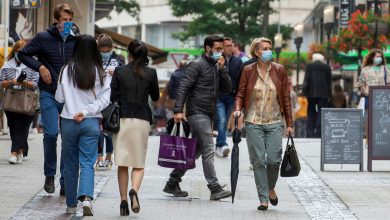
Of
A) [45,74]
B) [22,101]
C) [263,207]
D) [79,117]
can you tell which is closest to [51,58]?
[45,74]

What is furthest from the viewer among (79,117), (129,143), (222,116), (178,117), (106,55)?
(222,116)

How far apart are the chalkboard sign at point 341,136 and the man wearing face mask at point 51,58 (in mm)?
5703

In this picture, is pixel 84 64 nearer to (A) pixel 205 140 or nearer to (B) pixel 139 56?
(B) pixel 139 56

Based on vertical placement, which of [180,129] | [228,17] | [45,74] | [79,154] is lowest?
[79,154]

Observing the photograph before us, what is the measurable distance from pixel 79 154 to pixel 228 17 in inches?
1999

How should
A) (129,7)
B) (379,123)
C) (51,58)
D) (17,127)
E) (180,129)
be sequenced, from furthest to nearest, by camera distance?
1. (129,7)
2. (379,123)
3. (17,127)
4. (180,129)
5. (51,58)

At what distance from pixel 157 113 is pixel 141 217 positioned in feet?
71.5

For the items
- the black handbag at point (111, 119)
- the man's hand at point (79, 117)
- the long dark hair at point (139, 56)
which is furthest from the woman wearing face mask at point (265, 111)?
the man's hand at point (79, 117)

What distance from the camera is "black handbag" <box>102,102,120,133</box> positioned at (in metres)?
12.0

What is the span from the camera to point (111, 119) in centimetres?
1198

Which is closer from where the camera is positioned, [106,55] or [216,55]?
[216,55]

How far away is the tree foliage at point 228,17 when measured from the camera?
61.2 m

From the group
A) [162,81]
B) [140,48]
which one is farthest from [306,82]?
[162,81]

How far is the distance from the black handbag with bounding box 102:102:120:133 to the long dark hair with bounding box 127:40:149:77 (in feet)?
1.42
